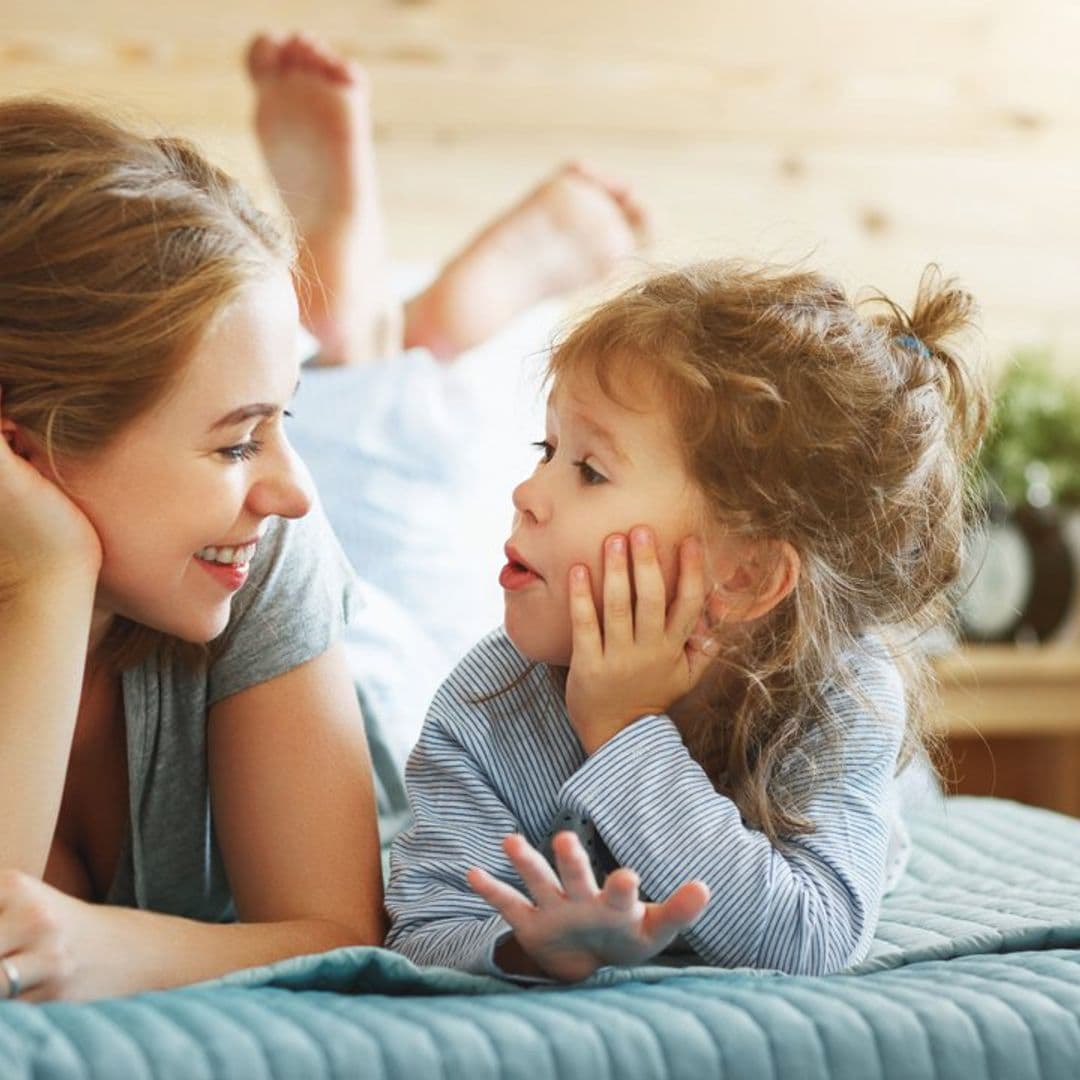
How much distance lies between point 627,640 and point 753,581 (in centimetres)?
11

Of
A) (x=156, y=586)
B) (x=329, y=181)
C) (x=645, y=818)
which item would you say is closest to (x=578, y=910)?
(x=645, y=818)

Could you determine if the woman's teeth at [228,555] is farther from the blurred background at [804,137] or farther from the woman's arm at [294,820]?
the blurred background at [804,137]

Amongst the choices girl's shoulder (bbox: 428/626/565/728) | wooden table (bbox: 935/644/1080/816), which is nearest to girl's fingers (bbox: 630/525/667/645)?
girl's shoulder (bbox: 428/626/565/728)

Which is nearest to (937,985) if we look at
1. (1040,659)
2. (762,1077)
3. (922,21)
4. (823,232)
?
(762,1077)

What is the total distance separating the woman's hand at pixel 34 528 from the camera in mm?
1000

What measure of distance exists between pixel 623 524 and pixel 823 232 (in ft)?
6.47

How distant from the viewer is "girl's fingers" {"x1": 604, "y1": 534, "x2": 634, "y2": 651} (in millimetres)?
1057

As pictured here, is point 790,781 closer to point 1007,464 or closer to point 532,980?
point 532,980

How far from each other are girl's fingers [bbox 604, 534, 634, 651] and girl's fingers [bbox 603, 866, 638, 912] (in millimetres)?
223

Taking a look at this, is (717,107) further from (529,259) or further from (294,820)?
(294,820)

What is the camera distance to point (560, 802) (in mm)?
1060

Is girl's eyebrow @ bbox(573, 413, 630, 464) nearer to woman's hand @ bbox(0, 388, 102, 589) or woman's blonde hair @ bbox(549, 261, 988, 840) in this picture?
woman's blonde hair @ bbox(549, 261, 988, 840)

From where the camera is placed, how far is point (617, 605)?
106 centimetres

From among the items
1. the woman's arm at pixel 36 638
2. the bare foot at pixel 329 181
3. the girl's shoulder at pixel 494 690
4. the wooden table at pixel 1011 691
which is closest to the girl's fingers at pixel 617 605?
the girl's shoulder at pixel 494 690
